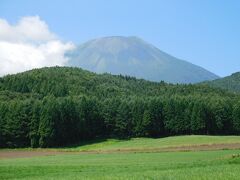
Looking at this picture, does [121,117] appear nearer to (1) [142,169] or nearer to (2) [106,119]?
(2) [106,119]

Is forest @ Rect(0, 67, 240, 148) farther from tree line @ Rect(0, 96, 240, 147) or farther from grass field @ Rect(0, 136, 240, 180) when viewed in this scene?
grass field @ Rect(0, 136, 240, 180)

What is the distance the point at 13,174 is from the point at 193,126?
79.8 metres

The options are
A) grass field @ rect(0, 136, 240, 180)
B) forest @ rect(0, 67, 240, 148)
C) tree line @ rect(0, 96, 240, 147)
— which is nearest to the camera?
grass field @ rect(0, 136, 240, 180)

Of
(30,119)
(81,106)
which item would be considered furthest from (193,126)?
(30,119)

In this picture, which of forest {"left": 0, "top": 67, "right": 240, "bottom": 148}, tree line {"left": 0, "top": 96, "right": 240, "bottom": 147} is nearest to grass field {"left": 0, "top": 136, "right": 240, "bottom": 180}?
forest {"left": 0, "top": 67, "right": 240, "bottom": 148}

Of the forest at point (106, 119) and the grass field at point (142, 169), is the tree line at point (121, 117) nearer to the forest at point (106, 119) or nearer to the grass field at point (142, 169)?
the forest at point (106, 119)

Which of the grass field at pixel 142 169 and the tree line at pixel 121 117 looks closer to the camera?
the grass field at pixel 142 169

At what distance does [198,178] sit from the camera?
2289cm

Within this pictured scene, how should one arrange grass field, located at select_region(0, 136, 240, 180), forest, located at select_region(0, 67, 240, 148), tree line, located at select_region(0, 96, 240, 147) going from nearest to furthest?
Result: grass field, located at select_region(0, 136, 240, 180)
forest, located at select_region(0, 67, 240, 148)
tree line, located at select_region(0, 96, 240, 147)

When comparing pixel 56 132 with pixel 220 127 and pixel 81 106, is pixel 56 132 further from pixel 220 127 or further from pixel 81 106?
pixel 220 127

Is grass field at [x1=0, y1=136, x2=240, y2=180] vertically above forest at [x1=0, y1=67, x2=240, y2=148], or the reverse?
forest at [x1=0, y1=67, x2=240, y2=148]

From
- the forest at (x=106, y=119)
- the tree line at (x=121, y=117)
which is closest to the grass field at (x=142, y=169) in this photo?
the forest at (x=106, y=119)

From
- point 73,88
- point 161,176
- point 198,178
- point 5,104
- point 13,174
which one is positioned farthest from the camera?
point 73,88

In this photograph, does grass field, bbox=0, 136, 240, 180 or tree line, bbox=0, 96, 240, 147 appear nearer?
grass field, bbox=0, 136, 240, 180
